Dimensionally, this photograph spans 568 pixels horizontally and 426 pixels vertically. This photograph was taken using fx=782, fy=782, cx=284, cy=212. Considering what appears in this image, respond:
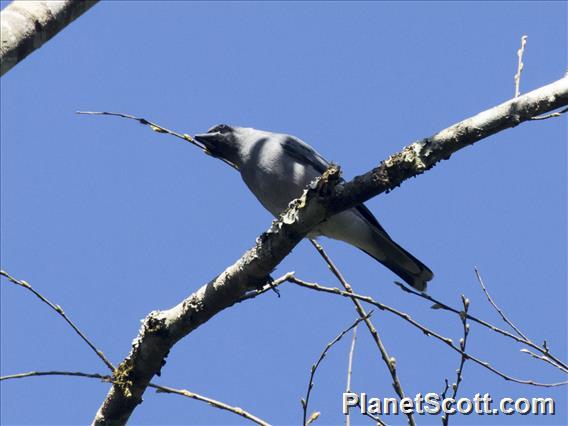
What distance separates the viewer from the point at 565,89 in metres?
3.86

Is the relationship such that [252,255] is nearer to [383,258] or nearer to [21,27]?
[21,27]

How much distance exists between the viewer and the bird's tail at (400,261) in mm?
6777

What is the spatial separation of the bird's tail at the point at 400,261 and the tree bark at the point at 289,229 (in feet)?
8.23

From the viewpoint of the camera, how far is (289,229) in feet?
14.1

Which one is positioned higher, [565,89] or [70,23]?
[565,89]

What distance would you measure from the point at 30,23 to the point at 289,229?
2.06 m

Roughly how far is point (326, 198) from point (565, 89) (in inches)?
52.5

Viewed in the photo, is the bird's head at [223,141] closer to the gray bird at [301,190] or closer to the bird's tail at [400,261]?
the gray bird at [301,190]

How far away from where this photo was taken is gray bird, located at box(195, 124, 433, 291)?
6535mm

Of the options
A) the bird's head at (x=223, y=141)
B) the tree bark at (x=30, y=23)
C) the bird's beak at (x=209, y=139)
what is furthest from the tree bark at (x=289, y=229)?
the bird's beak at (x=209, y=139)

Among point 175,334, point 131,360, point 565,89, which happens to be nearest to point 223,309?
point 175,334

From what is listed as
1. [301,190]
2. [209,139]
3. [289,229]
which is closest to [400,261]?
[301,190]

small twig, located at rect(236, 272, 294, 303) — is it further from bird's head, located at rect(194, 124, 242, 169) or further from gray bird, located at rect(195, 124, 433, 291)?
bird's head, located at rect(194, 124, 242, 169)

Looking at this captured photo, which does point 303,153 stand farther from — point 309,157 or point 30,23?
point 30,23
